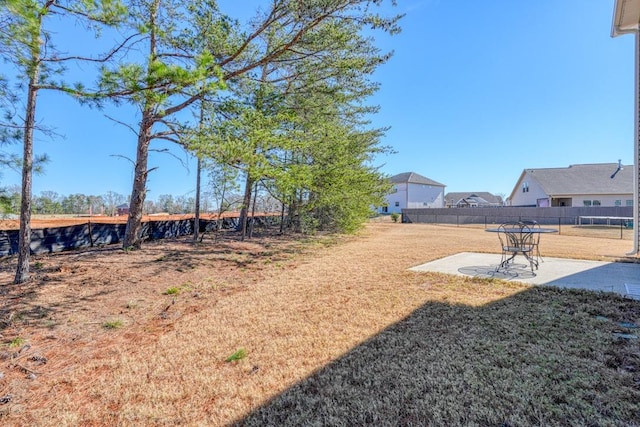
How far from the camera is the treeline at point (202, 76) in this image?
12.2 ft

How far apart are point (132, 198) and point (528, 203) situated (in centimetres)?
3374

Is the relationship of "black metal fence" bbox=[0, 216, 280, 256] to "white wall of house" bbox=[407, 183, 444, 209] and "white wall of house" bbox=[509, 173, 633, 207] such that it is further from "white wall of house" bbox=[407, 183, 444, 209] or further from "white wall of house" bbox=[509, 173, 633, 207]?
"white wall of house" bbox=[407, 183, 444, 209]

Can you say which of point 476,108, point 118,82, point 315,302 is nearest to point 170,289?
point 315,302

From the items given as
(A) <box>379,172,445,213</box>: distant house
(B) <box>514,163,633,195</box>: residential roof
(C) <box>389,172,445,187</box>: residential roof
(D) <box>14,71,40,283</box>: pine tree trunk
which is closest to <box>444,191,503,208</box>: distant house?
(A) <box>379,172,445,213</box>: distant house

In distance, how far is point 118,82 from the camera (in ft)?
12.1

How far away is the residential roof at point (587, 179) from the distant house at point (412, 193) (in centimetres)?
1249

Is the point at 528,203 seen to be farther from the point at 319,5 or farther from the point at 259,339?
the point at 259,339

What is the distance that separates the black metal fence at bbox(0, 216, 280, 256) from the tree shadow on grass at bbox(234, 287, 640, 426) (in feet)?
25.5

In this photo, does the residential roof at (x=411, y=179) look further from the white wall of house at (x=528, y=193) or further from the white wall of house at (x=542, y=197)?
the white wall of house at (x=528, y=193)

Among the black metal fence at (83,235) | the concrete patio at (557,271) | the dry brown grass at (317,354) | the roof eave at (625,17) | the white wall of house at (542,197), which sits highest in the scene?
the roof eave at (625,17)

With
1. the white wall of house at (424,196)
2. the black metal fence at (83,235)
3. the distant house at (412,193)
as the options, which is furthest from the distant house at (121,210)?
the white wall of house at (424,196)

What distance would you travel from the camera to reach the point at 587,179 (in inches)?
985

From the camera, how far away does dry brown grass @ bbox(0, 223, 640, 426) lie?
1786mm

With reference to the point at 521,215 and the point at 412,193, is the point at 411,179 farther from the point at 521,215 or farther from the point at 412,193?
the point at 521,215
